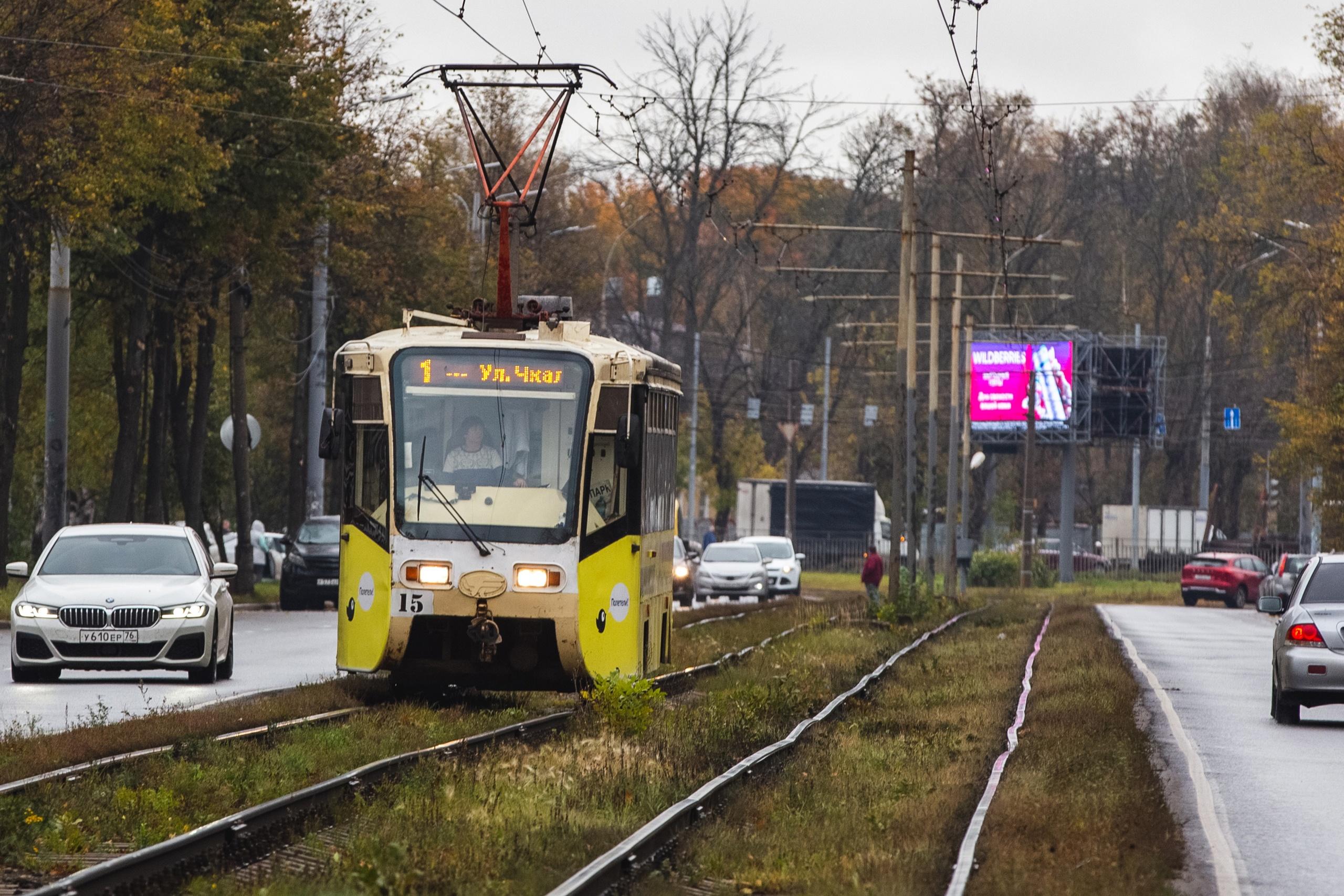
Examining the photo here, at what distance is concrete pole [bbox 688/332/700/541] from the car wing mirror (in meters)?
56.3

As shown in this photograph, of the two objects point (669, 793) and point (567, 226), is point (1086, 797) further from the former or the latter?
point (567, 226)

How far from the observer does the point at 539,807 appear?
440 inches

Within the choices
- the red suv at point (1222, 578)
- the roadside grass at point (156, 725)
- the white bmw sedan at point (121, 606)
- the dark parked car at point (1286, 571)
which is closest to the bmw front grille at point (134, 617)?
the white bmw sedan at point (121, 606)

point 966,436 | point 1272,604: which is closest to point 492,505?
point 1272,604

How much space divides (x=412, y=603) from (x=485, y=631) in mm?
612

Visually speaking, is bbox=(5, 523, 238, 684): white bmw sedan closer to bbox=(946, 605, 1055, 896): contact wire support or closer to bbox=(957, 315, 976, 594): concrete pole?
bbox=(946, 605, 1055, 896): contact wire support

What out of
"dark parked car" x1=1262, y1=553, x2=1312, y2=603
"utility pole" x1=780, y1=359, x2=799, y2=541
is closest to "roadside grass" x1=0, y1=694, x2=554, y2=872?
"dark parked car" x1=1262, y1=553, x2=1312, y2=603

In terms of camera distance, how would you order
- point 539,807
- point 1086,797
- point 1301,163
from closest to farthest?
point 539,807 → point 1086,797 → point 1301,163

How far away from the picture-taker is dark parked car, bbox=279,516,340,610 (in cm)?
4103

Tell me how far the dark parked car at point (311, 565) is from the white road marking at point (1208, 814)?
21.5 meters

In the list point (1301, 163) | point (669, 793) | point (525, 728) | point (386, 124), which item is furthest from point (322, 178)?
point (669, 793)

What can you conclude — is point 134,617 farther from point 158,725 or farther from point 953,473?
point 953,473

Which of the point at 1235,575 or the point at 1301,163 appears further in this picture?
the point at 1235,575

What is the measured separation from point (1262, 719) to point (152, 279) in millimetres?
24164
